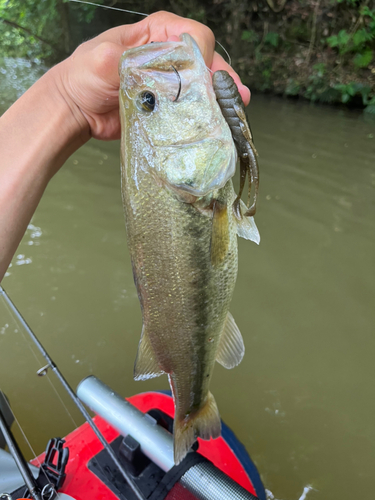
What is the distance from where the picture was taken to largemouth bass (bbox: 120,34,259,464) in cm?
97

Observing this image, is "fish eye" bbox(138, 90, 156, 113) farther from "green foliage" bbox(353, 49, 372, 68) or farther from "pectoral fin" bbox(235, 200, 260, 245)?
"green foliage" bbox(353, 49, 372, 68)

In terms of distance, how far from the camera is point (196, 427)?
1.39 meters

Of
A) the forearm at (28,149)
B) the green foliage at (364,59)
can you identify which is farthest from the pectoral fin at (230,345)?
the green foliage at (364,59)

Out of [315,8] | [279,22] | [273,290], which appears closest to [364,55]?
[315,8]

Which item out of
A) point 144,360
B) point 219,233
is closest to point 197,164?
point 219,233

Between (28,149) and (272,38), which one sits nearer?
(28,149)

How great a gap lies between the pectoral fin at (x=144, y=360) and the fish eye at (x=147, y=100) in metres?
0.73

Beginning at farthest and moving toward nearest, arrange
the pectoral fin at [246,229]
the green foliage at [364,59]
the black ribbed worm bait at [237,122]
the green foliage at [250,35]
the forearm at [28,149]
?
the green foliage at [250,35], the green foliage at [364,59], the forearm at [28,149], the pectoral fin at [246,229], the black ribbed worm bait at [237,122]

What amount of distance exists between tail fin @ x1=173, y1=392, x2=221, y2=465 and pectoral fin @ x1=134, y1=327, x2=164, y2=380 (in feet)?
0.92

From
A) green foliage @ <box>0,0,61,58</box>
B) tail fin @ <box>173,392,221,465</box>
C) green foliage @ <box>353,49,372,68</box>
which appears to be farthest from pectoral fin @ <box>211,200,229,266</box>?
green foliage @ <box>0,0,61,58</box>

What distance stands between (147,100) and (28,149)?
0.63 m

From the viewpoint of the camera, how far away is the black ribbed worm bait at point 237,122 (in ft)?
3.07

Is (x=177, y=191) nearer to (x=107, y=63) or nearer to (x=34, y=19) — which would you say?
(x=107, y=63)

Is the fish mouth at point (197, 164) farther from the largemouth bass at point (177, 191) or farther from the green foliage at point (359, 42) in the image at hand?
the green foliage at point (359, 42)
